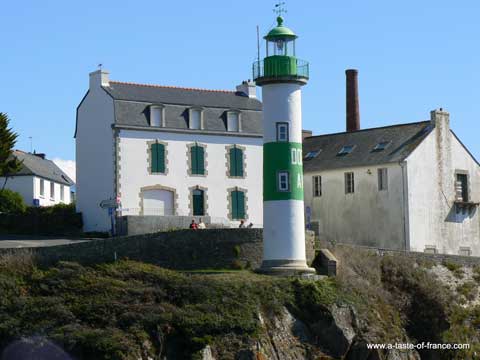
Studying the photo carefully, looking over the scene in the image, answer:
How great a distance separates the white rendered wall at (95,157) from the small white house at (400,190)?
329 inches

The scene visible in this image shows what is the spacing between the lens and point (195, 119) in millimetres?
45750

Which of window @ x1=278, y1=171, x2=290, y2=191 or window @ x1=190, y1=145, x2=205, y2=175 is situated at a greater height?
window @ x1=190, y1=145, x2=205, y2=175

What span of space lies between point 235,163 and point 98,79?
634 centimetres

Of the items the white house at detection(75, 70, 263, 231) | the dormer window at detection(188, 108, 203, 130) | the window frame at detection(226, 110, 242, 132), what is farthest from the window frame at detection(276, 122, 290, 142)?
the window frame at detection(226, 110, 242, 132)

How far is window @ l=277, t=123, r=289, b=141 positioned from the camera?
117 ft

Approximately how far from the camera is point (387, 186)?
46.7 metres

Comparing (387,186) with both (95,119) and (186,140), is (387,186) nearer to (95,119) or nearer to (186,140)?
(186,140)

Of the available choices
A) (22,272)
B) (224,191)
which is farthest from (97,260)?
(224,191)

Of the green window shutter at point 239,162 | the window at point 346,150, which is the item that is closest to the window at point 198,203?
the green window shutter at point 239,162

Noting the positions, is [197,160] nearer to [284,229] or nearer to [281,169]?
[281,169]

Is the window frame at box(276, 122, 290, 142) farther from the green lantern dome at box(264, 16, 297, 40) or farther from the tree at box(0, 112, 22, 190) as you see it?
the tree at box(0, 112, 22, 190)

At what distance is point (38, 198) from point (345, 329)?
914 inches

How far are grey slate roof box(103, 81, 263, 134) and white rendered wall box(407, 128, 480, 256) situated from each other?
6744 mm

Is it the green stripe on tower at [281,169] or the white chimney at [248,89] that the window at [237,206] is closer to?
the white chimney at [248,89]
